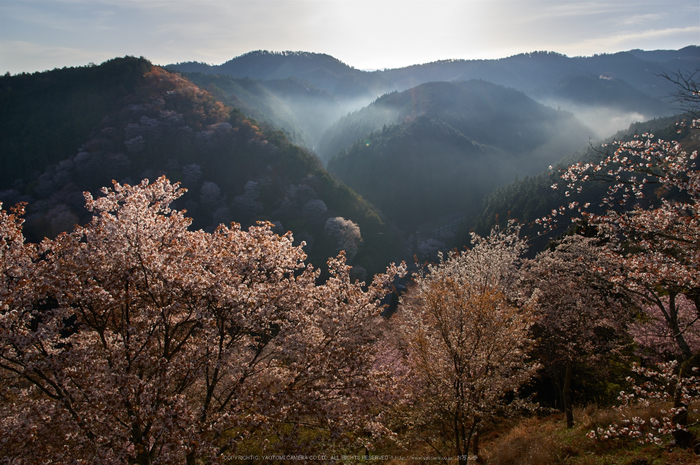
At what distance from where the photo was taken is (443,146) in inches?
4409

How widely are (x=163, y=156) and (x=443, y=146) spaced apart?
282 ft

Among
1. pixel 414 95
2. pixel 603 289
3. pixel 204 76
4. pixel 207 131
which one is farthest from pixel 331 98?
pixel 603 289

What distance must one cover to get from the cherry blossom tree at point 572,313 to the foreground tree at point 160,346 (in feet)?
32.6

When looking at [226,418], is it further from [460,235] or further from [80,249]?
[460,235]

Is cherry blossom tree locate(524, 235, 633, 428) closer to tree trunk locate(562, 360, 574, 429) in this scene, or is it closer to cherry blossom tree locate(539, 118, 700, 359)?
tree trunk locate(562, 360, 574, 429)

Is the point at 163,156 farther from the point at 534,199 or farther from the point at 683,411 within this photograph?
the point at 534,199

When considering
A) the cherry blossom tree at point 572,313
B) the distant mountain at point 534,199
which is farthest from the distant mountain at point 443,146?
the cherry blossom tree at point 572,313

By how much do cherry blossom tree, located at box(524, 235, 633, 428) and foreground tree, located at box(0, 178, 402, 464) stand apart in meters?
9.93

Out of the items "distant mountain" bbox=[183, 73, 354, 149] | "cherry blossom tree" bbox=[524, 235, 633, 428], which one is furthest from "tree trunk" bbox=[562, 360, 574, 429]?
"distant mountain" bbox=[183, 73, 354, 149]

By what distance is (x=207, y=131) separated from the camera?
2398 inches

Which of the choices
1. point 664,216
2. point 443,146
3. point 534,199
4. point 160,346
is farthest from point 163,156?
point 443,146

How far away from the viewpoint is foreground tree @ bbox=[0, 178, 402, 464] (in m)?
5.79

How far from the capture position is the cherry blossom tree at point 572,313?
13.6 m

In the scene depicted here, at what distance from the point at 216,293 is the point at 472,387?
297 inches
